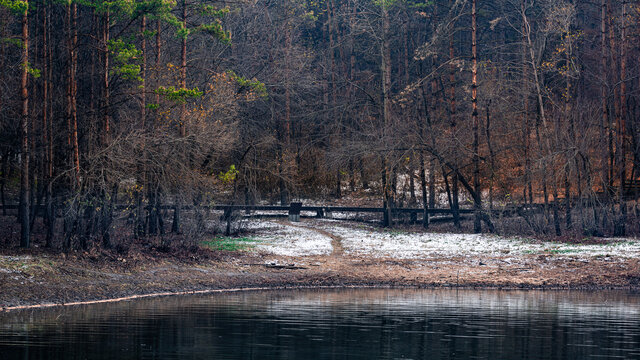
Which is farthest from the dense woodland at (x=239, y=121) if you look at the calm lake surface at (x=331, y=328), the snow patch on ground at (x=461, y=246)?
the calm lake surface at (x=331, y=328)

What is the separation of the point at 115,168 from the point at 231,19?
21.0 m

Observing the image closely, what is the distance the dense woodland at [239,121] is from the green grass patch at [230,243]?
2023mm

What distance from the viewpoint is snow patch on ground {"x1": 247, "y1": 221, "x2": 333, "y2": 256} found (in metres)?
28.7

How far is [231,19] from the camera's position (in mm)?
41250

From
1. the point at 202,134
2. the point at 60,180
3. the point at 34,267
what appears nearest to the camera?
the point at 34,267

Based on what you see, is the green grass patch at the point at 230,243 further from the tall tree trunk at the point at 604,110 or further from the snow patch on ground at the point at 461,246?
the tall tree trunk at the point at 604,110

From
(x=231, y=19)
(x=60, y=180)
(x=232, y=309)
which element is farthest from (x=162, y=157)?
Answer: (x=231, y=19)

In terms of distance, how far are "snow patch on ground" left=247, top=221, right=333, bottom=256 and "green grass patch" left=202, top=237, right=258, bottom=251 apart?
400mm

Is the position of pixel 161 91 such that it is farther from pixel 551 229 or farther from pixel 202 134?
pixel 551 229

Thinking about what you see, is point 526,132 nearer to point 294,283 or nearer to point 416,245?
point 416,245

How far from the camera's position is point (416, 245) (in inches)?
1188

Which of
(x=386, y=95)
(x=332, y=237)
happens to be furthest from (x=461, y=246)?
(x=386, y=95)

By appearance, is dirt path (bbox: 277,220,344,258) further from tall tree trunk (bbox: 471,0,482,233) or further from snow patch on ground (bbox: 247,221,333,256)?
tall tree trunk (bbox: 471,0,482,233)

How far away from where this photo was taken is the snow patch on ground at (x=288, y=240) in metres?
28.7
